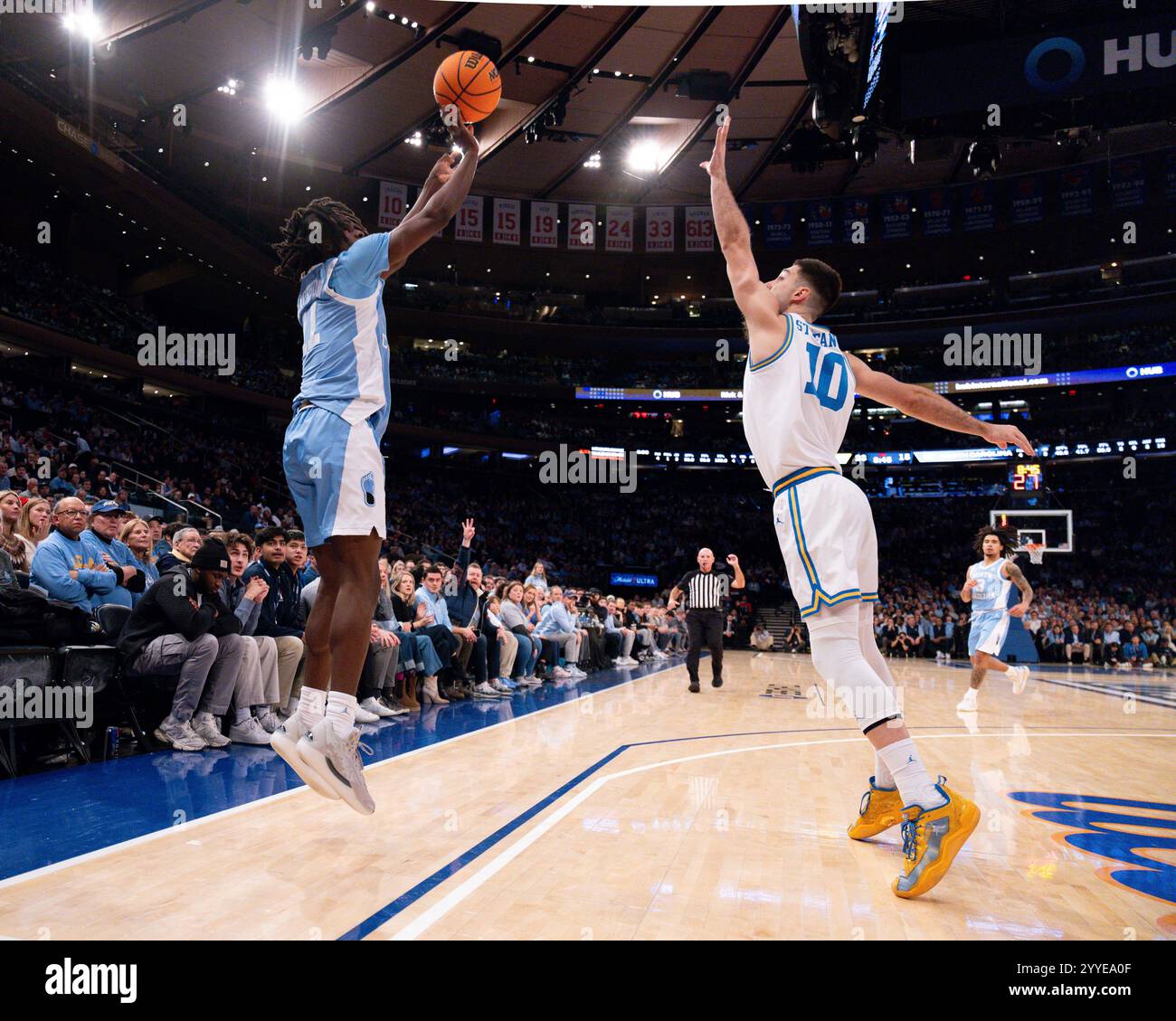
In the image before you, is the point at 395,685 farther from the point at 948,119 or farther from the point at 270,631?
the point at 948,119

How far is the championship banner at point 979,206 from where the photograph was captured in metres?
27.2

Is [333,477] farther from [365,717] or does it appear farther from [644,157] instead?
[644,157]

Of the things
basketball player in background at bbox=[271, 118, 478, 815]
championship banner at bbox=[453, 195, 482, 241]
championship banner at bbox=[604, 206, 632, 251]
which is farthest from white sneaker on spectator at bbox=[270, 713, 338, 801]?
championship banner at bbox=[604, 206, 632, 251]

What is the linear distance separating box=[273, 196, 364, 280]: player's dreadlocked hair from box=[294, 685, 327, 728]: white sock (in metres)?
1.52

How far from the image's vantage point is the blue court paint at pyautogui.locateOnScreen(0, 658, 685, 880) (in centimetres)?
271

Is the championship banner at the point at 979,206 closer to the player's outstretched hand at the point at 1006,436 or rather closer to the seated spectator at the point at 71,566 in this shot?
the player's outstretched hand at the point at 1006,436

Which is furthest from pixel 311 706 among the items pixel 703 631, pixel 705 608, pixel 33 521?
pixel 703 631

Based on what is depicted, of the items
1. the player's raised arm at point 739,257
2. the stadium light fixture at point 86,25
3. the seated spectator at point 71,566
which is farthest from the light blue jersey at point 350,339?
the stadium light fixture at point 86,25

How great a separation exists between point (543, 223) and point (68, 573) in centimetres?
2543

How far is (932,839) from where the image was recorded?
96.7 inches

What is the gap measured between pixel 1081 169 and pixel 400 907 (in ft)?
101

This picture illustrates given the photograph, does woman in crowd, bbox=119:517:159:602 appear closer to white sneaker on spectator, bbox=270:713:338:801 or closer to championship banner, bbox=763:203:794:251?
white sneaker on spectator, bbox=270:713:338:801

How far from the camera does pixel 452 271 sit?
101 ft
